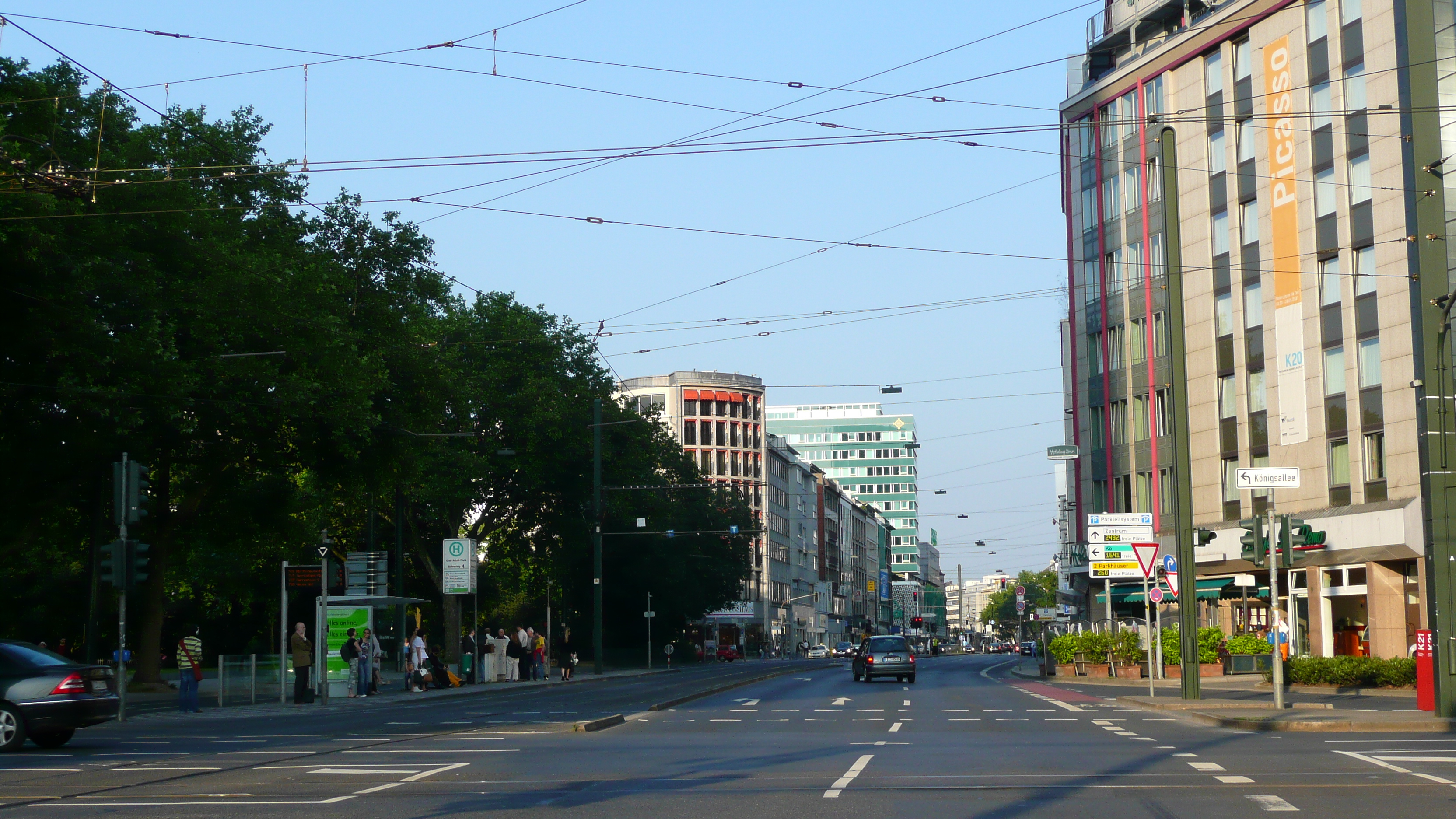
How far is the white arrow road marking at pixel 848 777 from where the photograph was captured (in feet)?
40.4

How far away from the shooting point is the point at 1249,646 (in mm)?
41531

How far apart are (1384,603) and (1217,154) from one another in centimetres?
1712

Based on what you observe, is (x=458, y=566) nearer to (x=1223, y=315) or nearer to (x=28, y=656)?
(x=28, y=656)

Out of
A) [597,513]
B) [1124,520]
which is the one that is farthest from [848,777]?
[597,513]

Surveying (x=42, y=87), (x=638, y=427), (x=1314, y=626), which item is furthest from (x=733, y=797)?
(x=638, y=427)

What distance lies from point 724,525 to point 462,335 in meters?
30.8

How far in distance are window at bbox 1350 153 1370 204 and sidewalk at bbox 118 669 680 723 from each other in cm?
2958

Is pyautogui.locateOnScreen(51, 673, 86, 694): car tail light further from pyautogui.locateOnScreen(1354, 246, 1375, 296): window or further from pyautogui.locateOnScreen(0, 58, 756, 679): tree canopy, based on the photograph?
pyautogui.locateOnScreen(1354, 246, 1375, 296): window

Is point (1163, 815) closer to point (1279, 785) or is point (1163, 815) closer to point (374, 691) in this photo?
point (1279, 785)

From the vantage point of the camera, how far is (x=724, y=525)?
279 feet

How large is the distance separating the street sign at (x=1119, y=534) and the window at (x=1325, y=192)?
14456 millimetres

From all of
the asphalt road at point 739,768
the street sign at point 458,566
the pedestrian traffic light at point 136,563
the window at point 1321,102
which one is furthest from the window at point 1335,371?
the pedestrian traffic light at point 136,563

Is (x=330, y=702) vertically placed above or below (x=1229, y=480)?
below

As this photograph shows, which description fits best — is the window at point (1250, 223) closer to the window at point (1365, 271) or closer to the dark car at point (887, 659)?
the window at point (1365, 271)
